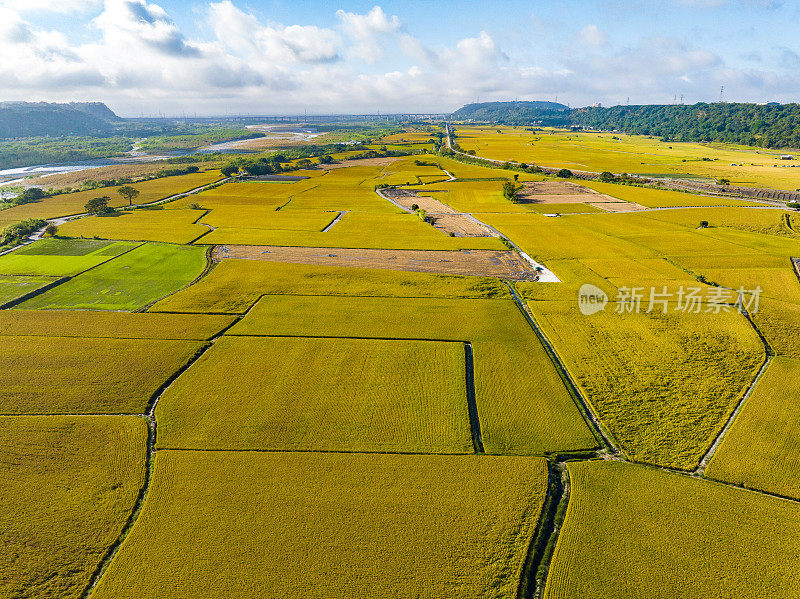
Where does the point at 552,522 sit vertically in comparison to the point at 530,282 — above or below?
below

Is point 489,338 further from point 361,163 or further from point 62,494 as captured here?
point 361,163

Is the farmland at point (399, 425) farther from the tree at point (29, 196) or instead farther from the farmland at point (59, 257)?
the tree at point (29, 196)

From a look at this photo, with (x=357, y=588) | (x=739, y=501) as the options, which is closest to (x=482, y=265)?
(x=739, y=501)

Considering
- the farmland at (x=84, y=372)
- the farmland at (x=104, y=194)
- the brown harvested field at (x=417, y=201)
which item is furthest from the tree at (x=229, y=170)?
the farmland at (x=84, y=372)

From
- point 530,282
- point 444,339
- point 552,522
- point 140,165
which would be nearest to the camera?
point 552,522

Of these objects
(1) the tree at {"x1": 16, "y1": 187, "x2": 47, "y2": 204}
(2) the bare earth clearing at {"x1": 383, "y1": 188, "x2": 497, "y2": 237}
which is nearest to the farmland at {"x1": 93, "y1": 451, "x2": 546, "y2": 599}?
(2) the bare earth clearing at {"x1": 383, "y1": 188, "x2": 497, "y2": 237}

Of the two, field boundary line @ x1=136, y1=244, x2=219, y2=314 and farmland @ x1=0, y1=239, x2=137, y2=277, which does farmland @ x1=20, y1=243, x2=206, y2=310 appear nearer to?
field boundary line @ x1=136, y1=244, x2=219, y2=314

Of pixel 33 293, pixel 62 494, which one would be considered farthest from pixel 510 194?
pixel 62 494

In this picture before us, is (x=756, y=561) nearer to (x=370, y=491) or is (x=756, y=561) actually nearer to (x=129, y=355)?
(x=370, y=491)
